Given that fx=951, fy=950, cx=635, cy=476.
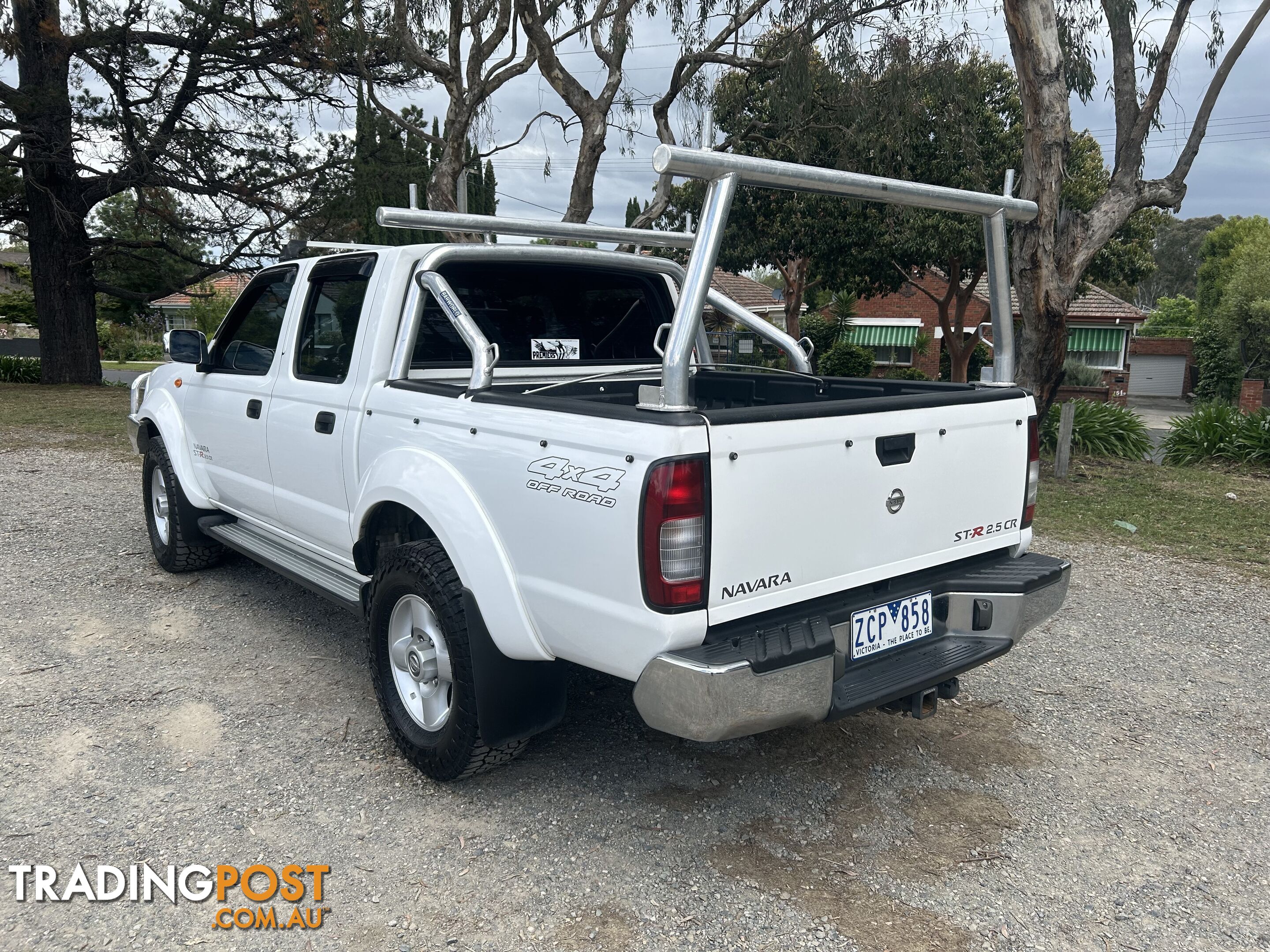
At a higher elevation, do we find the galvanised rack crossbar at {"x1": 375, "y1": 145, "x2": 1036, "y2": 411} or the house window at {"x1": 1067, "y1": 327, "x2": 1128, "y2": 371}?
the galvanised rack crossbar at {"x1": 375, "y1": 145, "x2": 1036, "y2": 411}

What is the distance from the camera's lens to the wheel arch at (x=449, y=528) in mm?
2955

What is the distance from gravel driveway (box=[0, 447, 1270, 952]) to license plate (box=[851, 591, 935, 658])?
0.63m

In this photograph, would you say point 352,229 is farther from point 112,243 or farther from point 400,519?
point 400,519

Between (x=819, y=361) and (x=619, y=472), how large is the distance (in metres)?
27.4

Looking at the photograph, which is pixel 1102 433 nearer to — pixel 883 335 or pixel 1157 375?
pixel 883 335

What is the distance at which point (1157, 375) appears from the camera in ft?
133

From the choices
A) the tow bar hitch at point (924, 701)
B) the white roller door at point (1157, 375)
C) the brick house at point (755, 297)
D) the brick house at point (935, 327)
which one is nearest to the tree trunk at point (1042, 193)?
the tow bar hitch at point (924, 701)

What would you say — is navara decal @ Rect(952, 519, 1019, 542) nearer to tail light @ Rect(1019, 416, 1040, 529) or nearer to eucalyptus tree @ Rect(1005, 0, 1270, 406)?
tail light @ Rect(1019, 416, 1040, 529)

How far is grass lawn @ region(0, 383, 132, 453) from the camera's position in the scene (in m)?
12.1

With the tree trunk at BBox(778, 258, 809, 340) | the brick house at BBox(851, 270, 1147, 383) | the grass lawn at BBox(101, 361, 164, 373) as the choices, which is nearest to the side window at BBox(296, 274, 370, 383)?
the tree trunk at BBox(778, 258, 809, 340)

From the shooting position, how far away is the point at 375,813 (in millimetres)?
3176

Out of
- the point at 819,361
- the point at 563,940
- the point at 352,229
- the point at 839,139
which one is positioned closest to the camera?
the point at 563,940

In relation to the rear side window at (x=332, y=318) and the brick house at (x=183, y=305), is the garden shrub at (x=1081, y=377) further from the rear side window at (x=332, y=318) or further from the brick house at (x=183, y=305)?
the brick house at (x=183, y=305)

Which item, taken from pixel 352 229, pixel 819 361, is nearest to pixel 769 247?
pixel 819 361
